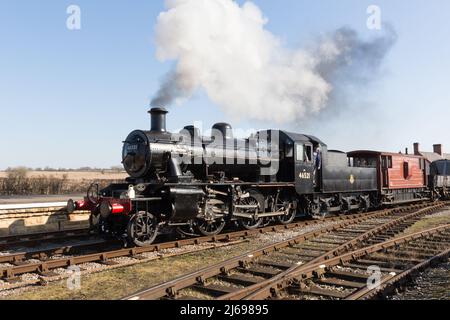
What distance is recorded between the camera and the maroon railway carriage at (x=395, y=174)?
1981cm

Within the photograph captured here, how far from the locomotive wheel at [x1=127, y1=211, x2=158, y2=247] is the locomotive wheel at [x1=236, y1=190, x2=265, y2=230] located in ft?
10.9

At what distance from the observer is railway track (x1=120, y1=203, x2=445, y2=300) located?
5.70m

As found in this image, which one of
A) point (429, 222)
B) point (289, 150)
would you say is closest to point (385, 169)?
point (429, 222)

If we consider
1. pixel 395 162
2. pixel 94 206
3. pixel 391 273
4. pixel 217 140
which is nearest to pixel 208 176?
pixel 217 140

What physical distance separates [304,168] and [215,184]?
4.73 m

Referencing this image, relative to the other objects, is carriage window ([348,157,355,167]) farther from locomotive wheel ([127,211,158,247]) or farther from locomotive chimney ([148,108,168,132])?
locomotive wheel ([127,211,158,247])

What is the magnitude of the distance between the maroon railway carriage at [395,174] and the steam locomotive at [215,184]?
95.0 inches

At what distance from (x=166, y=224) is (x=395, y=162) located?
15504 mm

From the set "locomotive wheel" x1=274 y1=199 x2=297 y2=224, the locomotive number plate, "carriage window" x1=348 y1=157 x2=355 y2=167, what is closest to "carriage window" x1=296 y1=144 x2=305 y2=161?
the locomotive number plate

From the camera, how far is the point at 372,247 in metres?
8.78

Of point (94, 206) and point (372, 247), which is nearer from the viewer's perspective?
point (372, 247)

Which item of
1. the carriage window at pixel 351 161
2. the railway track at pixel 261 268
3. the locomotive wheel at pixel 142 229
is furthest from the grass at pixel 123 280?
the carriage window at pixel 351 161

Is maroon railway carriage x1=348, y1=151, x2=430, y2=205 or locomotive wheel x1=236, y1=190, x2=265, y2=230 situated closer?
locomotive wheel x1=236, y1=190, x2=265, y2=230
